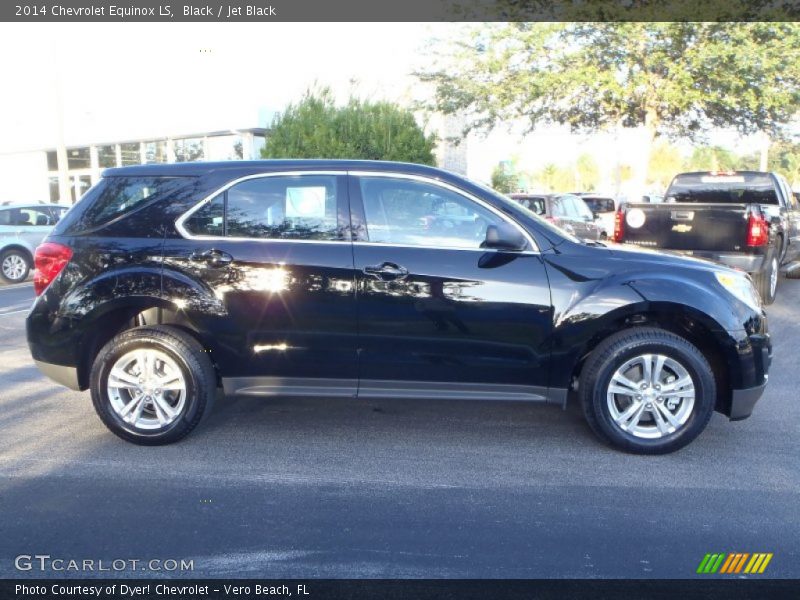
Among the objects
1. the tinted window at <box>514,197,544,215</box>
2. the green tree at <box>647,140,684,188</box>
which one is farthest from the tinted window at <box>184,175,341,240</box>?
the green tree at <box>647,140,684,188</box>

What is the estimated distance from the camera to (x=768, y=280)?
1006cm

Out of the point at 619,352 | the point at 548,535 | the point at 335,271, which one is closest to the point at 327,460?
the point at 335,271

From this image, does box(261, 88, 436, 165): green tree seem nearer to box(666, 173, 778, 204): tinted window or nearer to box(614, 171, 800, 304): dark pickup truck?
box(666, 173, 778, 204): tinted window

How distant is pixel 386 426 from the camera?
539 cm

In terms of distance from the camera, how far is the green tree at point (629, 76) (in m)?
15.8

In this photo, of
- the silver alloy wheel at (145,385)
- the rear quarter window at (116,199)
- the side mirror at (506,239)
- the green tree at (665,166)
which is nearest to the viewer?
the side mirror at (506,239)

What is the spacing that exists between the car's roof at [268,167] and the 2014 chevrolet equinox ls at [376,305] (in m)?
0.01

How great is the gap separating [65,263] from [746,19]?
15.5 meters

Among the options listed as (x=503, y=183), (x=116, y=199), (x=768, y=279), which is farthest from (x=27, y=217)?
(x=503, y=183)

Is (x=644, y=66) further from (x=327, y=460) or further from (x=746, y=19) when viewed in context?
(x=327, y=460)

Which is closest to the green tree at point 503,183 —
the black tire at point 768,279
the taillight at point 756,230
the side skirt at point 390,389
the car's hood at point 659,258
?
the black tire at point 768,279

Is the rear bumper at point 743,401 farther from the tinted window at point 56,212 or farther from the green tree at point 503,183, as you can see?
the green tree at point 503,183
